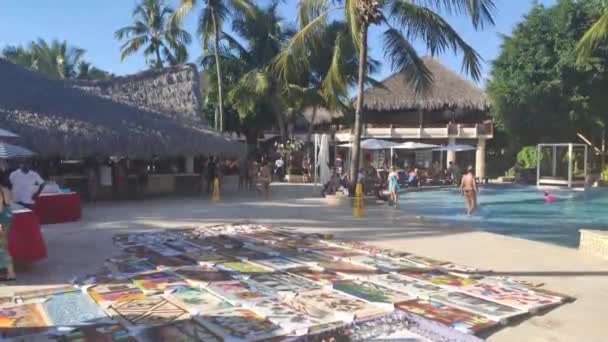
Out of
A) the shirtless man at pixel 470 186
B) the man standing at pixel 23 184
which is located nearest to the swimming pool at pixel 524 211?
the shirtless man at pixel 470 186

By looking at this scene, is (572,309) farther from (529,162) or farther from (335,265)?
(529,162)

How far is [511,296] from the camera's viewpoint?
5.54 m

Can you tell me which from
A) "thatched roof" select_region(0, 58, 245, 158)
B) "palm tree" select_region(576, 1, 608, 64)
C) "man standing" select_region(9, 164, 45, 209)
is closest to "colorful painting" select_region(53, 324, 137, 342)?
"man standing" select_region(9, 164, 45, 209)

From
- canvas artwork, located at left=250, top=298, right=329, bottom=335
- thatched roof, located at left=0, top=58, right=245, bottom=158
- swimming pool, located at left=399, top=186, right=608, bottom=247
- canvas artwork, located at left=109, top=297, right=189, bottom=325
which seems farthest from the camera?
thatched roof, located at left=0, top=58, right=245, bottom=158

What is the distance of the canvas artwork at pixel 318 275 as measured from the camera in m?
6.14

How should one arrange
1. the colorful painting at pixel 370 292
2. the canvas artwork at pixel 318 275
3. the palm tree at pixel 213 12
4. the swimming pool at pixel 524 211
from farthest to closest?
the palm tree at pixel 213 12 < the swimming pool at pixel 524 211 < the canvas artwork at pixel 318 275 < the colorful painting at pixel 370 292

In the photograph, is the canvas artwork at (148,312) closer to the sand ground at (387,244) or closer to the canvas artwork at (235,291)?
the canvas artwork at (235,291)

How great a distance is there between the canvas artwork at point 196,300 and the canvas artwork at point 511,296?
263cm

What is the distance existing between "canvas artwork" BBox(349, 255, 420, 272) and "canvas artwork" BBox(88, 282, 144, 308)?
2.90 m

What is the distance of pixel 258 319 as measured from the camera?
469 cm

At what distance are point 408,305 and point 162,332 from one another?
7.63 ft

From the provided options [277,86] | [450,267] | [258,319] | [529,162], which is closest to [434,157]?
[529,162]

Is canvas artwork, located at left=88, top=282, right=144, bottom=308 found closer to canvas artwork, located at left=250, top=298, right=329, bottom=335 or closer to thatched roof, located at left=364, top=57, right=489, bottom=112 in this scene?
canvas artwork, located at left=250, top=298, right=329, bottom=335

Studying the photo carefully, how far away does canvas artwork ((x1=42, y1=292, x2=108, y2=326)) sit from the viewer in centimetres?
464
